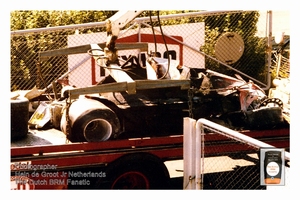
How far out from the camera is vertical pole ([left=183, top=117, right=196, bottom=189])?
391cm

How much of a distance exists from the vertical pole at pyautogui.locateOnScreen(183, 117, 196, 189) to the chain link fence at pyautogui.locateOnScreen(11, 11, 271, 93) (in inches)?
46.2

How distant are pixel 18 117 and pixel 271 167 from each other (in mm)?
1892

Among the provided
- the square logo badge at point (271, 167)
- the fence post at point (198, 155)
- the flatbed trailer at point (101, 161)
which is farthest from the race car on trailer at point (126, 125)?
the square logo badge at point (271, 167)

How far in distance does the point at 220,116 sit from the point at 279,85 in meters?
0.97

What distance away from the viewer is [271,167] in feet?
12.2

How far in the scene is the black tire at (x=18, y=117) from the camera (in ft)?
13.5

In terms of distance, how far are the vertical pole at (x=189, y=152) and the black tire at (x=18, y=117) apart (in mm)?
1232

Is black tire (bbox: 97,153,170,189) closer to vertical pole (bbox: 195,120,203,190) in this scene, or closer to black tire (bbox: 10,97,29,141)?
vertical pole (bbox: 195,120,203,190)

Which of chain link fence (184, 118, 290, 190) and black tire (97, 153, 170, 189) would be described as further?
black tire (97, 153, 170, 189)

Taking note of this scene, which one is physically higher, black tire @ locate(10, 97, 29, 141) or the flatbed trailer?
black tire @ locate(10, 97, 29, 141)

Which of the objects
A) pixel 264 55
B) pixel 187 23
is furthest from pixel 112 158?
pixel 264 55

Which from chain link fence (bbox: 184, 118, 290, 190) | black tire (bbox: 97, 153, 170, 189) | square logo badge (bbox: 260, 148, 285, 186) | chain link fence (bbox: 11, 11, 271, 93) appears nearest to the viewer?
square logo badge (bbox: 260, 148, 285, 186)

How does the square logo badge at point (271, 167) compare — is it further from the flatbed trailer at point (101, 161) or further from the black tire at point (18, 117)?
the black tire at point (18, 117)

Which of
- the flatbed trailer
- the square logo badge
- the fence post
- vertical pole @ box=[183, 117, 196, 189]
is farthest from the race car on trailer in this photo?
the square logo badge
